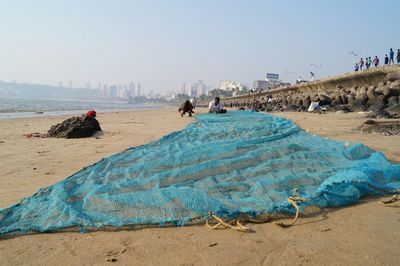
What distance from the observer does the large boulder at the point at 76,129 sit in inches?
327

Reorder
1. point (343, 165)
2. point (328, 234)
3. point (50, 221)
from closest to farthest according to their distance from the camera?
point (328, 234) < point (50, 221) < point (343, 165)

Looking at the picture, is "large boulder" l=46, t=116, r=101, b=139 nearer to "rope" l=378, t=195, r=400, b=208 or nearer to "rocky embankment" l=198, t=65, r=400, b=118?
"rope" l=378, t=195, r=400, b=208

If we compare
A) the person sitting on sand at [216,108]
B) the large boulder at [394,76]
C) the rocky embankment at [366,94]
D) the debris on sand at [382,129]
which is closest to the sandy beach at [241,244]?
the debris on sand at [382,129]

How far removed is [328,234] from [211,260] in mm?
860

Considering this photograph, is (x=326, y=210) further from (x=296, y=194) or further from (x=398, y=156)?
(x=398, y=156)

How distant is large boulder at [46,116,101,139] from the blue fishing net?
4561 millimetres

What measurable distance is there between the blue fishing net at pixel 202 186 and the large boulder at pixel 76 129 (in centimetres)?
456

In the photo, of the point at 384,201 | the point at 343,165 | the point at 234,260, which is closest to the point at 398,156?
the point at 343,165

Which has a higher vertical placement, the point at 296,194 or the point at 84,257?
the point at 296,194

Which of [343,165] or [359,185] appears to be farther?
[343,165]

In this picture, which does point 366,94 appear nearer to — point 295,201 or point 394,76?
point 394,76

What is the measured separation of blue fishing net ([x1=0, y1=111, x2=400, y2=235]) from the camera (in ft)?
8.35

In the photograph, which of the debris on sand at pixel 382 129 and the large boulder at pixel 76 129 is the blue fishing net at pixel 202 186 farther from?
the large boulder at pixel 76 129

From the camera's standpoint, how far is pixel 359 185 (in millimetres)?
2947
